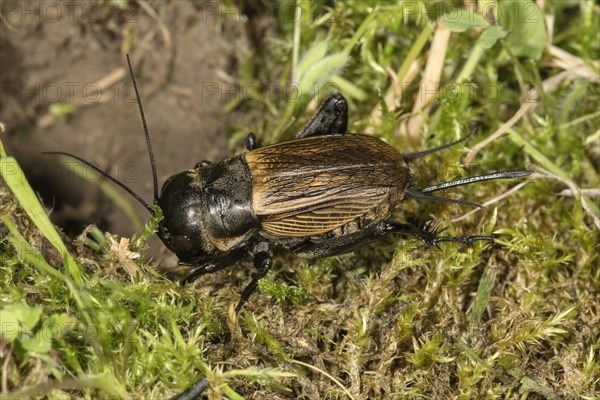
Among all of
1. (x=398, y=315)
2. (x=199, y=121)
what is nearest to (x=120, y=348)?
(x=398, y=315)

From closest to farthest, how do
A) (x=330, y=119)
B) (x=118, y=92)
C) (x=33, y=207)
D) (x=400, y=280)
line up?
(x=33, y=207) < (x=400, y=280) < (x=330, y=119) < (x=118, y=92)

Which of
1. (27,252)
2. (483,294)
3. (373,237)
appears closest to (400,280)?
(373,237)

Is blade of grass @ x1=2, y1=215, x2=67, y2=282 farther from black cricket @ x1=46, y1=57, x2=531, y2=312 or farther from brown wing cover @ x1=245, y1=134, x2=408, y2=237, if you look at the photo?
brown wing cover @ x1=245, y1=134, x2=408, y2=237

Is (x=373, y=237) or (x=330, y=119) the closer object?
(x=373, y=237)

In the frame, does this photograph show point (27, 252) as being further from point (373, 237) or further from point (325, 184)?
point (373, 237)

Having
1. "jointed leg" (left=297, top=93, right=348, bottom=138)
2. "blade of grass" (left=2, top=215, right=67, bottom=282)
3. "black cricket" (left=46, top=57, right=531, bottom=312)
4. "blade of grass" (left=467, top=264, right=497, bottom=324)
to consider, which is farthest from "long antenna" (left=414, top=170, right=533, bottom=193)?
"blade of grass" (left=2, top=215, right=67, bottom=282)

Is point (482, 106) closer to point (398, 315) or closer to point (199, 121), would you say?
point (398, 315)

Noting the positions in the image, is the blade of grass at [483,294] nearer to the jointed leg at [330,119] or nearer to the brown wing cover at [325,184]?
the brown wing cover at [325,184]
